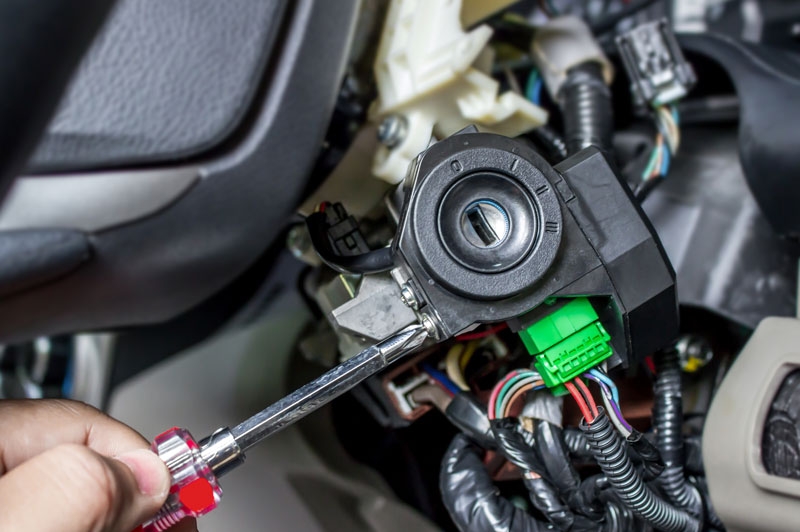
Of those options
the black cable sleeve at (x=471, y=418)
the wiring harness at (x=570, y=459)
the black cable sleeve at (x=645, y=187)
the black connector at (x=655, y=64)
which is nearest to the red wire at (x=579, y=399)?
the wiring harness at (x=570, y=459)

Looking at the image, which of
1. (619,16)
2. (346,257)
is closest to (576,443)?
(346,257)

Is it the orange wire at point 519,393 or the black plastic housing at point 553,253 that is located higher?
the black plastic housing at point 553,253

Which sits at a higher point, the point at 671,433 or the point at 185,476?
the point at 185,476

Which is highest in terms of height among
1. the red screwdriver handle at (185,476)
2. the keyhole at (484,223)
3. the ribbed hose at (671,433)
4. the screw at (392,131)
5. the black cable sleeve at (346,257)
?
the screw at (392,131)

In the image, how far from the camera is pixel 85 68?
0.49 meters

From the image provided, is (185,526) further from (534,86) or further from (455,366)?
(534,86)

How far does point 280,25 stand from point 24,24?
0.96ft

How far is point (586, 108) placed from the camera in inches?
26.1

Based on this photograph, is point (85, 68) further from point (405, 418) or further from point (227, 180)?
point (405, 418)

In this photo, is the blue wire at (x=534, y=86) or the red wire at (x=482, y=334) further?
the blue wire at (x=534, y=86)

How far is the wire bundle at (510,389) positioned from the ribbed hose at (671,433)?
0.12 m

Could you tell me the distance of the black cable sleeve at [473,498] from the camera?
19.9 inches

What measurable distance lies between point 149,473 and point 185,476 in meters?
0.02

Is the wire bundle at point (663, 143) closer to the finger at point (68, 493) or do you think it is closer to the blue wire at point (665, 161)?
the blue wire at point (665, 161)
